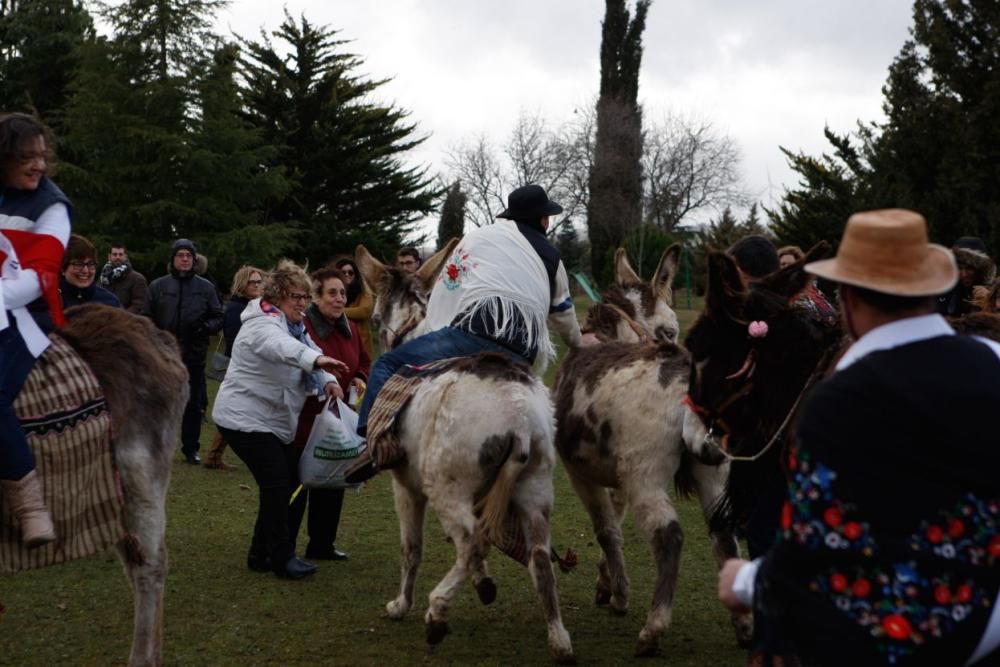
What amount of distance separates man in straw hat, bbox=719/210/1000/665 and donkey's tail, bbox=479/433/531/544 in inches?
121

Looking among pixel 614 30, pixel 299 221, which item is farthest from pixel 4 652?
pixel 614 30

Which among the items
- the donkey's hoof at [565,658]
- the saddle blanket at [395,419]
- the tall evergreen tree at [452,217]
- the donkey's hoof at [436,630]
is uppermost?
the tall evergreen tree at [452,217]

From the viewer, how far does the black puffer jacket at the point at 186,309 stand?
1245 centimetres

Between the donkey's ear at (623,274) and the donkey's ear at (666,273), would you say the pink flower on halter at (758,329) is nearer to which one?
the donkey's ear at (666,273)

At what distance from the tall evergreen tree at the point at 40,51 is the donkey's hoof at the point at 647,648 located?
3195 centimetres

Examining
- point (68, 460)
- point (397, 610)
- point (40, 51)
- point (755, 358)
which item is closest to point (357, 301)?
point (397, 610)

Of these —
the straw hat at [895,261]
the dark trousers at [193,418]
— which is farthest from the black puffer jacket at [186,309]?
the straw hat at [895,261]

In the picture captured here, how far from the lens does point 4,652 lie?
19.4 feet

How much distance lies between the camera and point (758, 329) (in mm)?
4887

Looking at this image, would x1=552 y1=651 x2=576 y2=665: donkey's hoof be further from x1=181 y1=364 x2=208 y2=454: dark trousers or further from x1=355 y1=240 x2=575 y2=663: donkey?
x1=181 y1=364 x2=208 y2=454: dark trousers

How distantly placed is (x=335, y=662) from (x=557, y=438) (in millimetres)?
1835

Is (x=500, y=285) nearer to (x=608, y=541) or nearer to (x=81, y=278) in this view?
(x=608, y=541)

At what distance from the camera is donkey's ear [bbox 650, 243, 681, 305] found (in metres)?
7.91

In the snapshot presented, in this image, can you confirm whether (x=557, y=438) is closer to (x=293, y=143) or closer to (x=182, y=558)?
(x=182, y=558)
